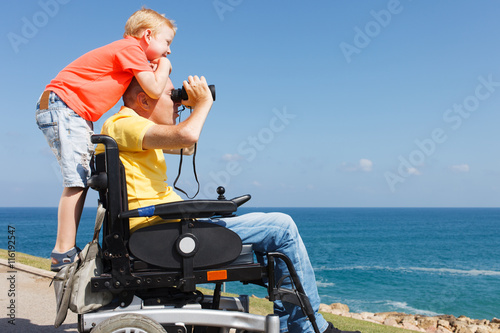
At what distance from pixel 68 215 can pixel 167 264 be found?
76 cm

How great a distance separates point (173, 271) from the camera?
221 cm

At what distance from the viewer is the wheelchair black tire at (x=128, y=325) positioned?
83.2 inches

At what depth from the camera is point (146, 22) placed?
2.80 m

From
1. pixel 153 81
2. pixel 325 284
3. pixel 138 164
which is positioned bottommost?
pixel 325 284

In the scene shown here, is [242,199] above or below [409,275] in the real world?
above

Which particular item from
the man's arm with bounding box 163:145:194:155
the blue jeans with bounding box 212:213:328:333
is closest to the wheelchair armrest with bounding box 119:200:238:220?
the blue jeans with bounding box 212:213:328:333

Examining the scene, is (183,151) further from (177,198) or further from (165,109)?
(177,198)

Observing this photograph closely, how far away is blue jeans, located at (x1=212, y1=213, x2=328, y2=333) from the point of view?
2379mm

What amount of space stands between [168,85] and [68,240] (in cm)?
104

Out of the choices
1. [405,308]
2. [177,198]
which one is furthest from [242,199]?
[405,308]

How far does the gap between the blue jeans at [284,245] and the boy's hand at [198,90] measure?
644 millimetres

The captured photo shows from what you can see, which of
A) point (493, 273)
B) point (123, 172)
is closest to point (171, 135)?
point (123, 172)

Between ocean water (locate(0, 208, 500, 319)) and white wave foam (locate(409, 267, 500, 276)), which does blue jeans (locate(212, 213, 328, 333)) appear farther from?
white wave foam (locate(409, 267, 500, 276))

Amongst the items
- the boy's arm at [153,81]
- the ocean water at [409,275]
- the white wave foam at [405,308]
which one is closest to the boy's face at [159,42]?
the boy's arm at [153,81]
